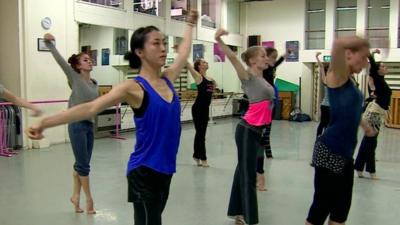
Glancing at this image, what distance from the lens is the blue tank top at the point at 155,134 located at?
2045mm

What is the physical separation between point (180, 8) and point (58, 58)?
904cm

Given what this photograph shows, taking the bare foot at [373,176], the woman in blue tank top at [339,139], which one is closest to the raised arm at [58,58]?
the woman in blue tank top at [339,139]

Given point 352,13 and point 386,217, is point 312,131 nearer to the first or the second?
point 352,13

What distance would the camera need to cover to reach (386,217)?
3.99 m

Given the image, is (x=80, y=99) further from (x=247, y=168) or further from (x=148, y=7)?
(x=148, y=7)

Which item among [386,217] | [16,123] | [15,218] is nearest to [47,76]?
[16,123]

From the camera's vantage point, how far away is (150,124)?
2.05 m

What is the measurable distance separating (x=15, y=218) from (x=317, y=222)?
2.67 metres

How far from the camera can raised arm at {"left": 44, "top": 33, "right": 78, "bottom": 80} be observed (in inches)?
146

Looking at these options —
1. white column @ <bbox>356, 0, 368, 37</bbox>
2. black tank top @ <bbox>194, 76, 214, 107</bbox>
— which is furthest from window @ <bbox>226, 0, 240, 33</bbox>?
black tank top @ <bbox>194, 76, 214, 107</bbox>

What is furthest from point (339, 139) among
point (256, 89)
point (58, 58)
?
point (58, 58)

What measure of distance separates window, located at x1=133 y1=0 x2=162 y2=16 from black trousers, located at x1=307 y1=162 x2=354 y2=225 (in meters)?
8.99

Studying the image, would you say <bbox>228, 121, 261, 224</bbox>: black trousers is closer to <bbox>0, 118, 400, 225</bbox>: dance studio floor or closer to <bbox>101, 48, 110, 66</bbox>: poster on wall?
<bbox>0, 118, 400, 225</bbox>: dance studio floor

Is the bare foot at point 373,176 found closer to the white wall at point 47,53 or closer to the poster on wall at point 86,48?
the white wall at point 47,53
